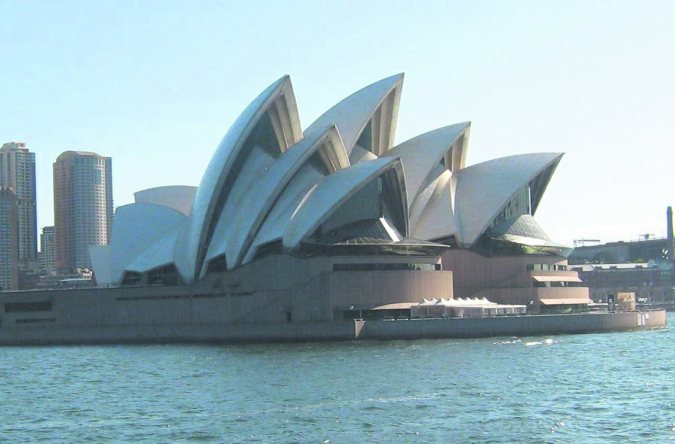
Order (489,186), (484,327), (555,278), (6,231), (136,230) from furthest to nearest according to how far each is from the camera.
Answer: (6,231) < (555,278) < (136,230) < (489,186) < (484,327)

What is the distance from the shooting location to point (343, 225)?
71.2 meters

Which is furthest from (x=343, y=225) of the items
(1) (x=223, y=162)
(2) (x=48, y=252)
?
(2) (x=48, y=252)

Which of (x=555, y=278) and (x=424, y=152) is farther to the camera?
(x=555, y=278)

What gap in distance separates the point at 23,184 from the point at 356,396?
516ft

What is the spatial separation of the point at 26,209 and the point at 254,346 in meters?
124

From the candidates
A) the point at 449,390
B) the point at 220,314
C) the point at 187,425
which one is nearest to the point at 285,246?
the point at 220,314

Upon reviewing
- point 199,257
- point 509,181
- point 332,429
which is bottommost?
point 332,429

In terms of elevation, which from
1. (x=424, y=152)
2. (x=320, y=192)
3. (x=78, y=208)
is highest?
(x=78, y=208)

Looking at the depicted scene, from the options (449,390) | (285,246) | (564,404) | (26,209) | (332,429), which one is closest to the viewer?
(332,429)

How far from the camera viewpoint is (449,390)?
36875mm

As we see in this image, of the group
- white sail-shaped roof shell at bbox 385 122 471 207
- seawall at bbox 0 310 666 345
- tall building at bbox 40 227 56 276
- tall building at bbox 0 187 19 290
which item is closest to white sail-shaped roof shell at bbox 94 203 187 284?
seawall at bbox 0 310 666 345

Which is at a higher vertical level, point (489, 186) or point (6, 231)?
point (6, 231)

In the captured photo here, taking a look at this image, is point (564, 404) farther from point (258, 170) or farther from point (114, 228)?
point (114, 228)

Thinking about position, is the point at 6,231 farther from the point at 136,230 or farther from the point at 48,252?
the point at 136,230
